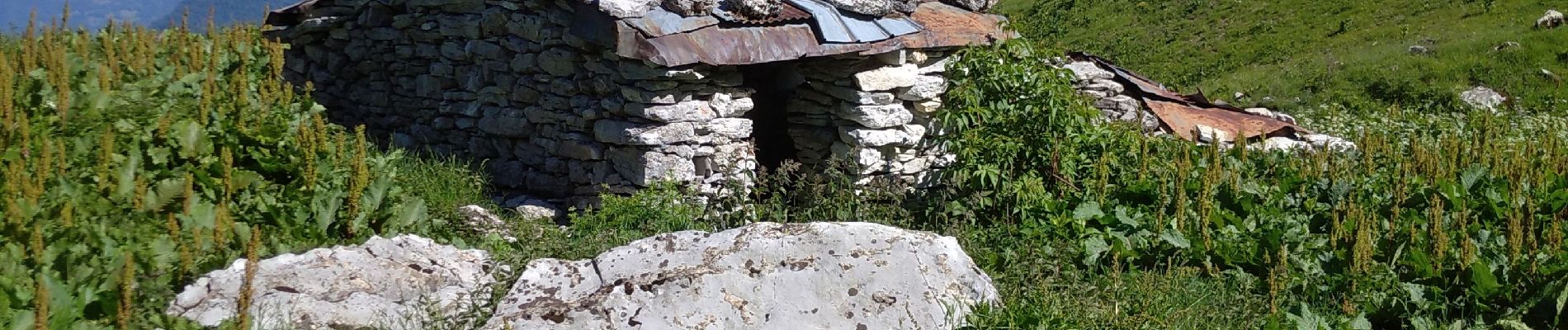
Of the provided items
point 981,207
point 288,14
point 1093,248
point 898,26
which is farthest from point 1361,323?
point 288,14

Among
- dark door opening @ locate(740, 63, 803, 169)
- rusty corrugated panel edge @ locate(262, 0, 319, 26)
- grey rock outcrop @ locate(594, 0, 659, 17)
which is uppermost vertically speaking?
grey rock outcrop @ locate(594, 0, 659, 17)

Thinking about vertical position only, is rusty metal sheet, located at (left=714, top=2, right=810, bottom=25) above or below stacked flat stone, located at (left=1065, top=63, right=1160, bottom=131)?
above

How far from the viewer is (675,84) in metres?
6.80

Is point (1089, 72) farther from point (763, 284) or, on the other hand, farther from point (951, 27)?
point (763, 284)

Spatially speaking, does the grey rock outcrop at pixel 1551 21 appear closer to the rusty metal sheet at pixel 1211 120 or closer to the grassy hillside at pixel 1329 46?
the grassy hillside at pixel 1329 46

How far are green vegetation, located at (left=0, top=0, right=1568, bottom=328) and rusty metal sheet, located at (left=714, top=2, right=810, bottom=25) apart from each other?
1.00 metres

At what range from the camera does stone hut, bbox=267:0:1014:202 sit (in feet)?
22.2

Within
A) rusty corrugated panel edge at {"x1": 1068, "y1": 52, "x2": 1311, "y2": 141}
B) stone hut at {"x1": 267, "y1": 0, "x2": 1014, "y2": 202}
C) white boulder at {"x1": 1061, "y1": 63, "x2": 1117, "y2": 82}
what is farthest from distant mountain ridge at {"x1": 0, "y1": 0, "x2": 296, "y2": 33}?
rusty corrugated panel edge at {"x1": 1068, "y1": 52, "x2": 1311, "y2": 141}

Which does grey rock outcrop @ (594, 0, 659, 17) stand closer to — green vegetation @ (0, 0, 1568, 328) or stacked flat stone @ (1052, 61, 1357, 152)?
green vegetation @ (0, 0, 1568, 328)

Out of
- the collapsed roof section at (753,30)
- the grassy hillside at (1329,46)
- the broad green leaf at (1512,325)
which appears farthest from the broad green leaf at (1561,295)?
the grassy hillside at (1329,46)

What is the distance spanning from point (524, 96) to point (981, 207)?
10.7 feet

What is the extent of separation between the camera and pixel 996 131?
22.1 feet

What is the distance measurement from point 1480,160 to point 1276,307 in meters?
3.51

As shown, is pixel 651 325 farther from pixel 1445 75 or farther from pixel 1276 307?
pixel 1445 75
